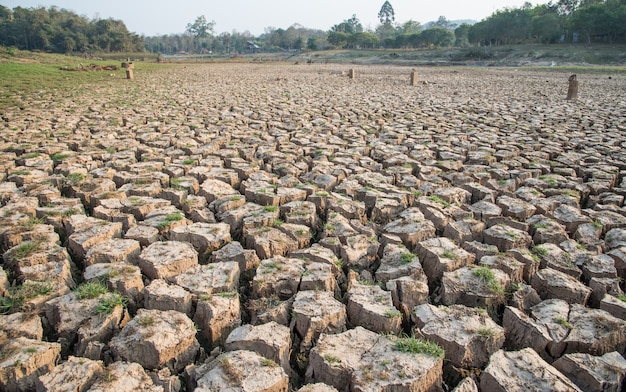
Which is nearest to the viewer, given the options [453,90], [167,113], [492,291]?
[492,291]

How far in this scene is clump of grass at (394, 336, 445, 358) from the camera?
1.79m

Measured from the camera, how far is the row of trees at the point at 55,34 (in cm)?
5188

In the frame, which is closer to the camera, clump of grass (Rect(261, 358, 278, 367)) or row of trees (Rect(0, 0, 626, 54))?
clump of grass (Rect(261, 358, 278, 367))

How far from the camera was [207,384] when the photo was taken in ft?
5.37

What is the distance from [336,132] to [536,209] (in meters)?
3.64

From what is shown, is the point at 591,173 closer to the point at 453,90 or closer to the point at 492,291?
the point at 492,291

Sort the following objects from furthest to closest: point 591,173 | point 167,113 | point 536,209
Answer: point 167,113, point 591,173, point 536,209

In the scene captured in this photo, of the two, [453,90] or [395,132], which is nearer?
[395,132]

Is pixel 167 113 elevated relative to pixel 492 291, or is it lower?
elevated

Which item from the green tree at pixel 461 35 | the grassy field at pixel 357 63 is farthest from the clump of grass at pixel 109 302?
the green tree at pixel 461 35

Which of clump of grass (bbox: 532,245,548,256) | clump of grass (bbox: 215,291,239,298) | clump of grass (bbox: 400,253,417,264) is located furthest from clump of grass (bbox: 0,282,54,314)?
clump of grass (bbox: 532,245,548,256)

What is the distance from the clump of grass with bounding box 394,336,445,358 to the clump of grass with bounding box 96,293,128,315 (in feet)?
4.68

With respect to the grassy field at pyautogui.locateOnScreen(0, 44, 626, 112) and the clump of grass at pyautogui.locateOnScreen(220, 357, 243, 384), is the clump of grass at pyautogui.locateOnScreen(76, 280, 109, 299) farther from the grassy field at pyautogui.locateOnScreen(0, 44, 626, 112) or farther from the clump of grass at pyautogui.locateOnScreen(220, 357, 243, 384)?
the grassy field at pyautogui.locateOnScreen(0, 44, 626, 112)

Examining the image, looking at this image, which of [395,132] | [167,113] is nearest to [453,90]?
[395,132]
